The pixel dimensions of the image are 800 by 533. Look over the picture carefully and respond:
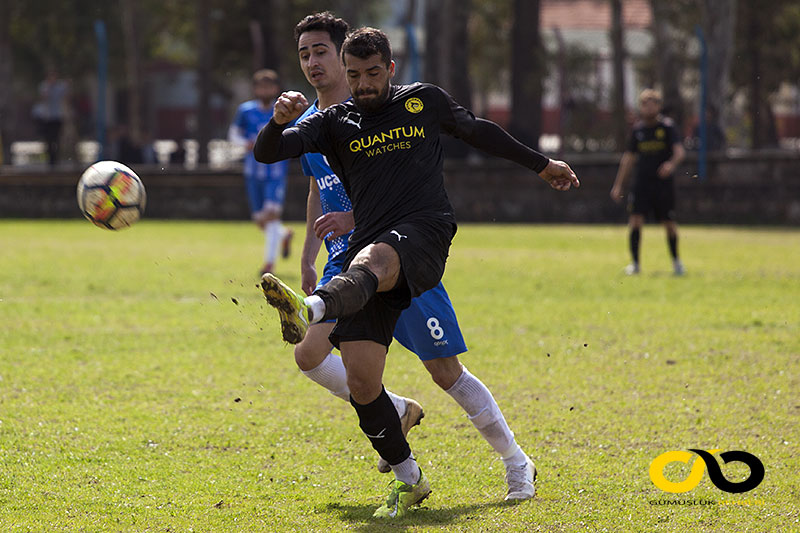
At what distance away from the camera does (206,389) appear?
7273 millimetres

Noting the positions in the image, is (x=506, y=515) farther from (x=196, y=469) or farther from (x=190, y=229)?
(x=190, y=229)

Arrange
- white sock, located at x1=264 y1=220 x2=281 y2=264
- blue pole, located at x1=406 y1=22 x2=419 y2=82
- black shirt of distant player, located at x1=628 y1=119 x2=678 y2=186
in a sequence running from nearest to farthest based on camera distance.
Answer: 1. white sock, located at x1=264 y1=220 x2=281 y2=264
2. black shirt of distant player, located at x1=628 y1=119 x2=678 y2=186
3. blue pole, located at x1=406 y1=22 x2=419 y2=82

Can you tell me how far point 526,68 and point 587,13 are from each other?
28072 mm

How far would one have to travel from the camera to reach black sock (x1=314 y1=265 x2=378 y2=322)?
4.23 metres


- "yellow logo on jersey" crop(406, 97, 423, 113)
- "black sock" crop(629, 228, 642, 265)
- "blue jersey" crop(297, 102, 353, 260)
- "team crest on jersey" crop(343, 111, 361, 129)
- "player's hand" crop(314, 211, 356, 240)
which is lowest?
"black sock" crop(629, 228, 642, 265)

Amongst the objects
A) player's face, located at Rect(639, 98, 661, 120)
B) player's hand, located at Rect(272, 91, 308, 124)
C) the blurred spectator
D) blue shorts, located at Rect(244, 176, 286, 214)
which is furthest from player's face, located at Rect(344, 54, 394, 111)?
the blurred spectator

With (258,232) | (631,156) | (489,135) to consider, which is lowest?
(258,232)

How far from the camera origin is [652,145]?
13.9 m

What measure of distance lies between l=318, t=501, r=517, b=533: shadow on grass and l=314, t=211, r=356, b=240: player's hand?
1183 mm

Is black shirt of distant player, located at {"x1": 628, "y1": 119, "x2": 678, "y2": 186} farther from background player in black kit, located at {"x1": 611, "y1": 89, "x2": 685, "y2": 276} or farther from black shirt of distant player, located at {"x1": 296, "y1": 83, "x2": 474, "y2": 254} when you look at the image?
black shirt of distant player, located at {"x1": 296, "y1": 83, "x2": 474, "y2": 254}

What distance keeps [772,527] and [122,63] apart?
48368 millimetres

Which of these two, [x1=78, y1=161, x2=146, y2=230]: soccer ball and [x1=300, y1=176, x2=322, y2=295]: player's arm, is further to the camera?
[x1=78, y1=161, x2=146, y2=230]: soccer ball

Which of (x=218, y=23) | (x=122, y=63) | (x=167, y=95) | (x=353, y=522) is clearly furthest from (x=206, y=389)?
(x=167, y=95)

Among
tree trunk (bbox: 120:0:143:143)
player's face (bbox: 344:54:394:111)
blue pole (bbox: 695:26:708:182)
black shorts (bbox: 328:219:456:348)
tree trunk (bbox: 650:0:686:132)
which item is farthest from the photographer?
tree trunk (bbox: 120:0:143:143)
